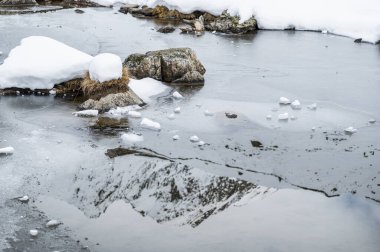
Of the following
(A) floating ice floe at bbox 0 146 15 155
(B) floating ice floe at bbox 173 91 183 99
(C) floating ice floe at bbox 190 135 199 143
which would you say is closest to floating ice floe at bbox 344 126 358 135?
(C) floating ice floe at bbox 190 135 199 143

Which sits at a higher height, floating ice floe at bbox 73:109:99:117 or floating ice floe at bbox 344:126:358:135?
floating ice floe at bbox 344:126:358:135

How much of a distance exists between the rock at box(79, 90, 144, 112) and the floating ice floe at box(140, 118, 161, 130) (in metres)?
1.41

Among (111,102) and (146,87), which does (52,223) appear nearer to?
(111,102)

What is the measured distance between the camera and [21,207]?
803cm

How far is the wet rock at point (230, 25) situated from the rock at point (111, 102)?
11636 mm

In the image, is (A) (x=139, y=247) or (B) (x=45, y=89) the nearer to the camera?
(A) (x=139, y=247)

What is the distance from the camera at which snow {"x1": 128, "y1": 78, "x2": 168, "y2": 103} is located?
13742 mm

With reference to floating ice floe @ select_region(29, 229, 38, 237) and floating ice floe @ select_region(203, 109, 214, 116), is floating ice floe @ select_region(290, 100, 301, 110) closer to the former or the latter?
floating ice floe @ select_region(203, 109, 214, 116)

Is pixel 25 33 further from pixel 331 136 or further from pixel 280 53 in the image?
pixel 331 136

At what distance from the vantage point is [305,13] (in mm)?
25328

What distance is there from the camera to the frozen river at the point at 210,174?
739 centimetres

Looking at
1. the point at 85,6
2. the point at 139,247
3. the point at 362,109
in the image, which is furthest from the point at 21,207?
the point at 85,6

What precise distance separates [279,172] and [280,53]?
11021 millimetres

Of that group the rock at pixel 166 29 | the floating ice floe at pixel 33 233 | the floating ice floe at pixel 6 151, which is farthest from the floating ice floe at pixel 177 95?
the rock at pixel 166 29
